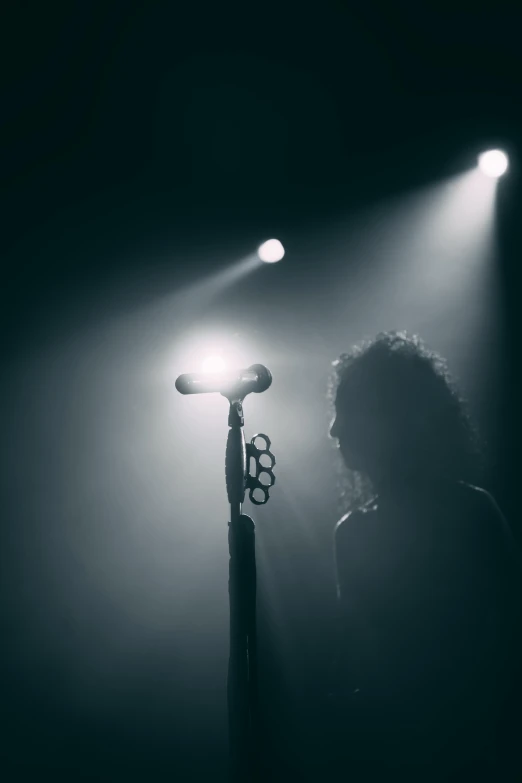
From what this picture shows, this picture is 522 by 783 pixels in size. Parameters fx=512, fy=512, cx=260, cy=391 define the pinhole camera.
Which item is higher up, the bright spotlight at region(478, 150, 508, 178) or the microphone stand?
the bright spotlight at region(478, 150, 508, 178)

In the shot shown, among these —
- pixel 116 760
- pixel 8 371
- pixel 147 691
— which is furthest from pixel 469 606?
pixel 8 371

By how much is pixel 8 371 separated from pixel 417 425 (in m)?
1.86

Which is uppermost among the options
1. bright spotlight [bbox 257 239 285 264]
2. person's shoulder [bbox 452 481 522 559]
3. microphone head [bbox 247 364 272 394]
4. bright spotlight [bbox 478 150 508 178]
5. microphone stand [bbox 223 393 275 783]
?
bright spotlight [bbox 478 150 508 178]

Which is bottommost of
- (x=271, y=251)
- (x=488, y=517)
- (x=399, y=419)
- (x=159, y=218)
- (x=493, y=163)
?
(x=488, y=517)

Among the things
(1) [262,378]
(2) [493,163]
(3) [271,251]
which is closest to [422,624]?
(1) [262,378]

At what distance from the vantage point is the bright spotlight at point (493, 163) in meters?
2.69

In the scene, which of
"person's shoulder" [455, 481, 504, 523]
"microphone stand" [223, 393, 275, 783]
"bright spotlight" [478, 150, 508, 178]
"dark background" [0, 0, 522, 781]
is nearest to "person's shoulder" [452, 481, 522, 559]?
"person's shoulder" [455, 481, 504, 523]

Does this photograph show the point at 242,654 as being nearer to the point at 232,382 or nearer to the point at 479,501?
the point at 232,382

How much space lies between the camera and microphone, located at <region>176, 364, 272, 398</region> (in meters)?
1.17

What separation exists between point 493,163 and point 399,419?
1.71 m

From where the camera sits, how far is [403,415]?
6.17 ft

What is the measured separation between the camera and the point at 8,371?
95.3 inches

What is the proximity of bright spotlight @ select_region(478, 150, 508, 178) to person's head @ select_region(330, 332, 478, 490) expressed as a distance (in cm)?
131

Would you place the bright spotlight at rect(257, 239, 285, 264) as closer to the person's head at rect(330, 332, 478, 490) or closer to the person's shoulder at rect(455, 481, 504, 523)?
the person's head at rect(330, 332, 478, 490)
